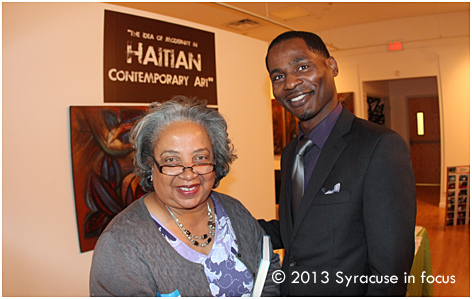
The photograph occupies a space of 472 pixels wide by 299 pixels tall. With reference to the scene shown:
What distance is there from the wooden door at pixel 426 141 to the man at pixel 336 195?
1142 centimetres

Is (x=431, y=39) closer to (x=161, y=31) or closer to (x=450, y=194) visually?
(x=450, y=194)

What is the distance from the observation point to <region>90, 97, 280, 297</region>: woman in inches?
54.1

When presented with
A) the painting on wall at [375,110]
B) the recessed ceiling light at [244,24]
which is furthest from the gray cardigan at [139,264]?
the painting on wall at [375,110]

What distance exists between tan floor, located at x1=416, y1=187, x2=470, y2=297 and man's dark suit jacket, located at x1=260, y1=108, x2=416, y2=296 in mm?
3331

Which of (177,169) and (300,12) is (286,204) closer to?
(177,169)

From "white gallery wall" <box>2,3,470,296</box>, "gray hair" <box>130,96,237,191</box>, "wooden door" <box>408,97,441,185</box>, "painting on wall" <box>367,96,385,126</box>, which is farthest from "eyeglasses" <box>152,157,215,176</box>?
"wooden door" <box>408,97,441,185</box>

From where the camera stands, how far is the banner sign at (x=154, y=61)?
329 cm

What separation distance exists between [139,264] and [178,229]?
0.27 metres

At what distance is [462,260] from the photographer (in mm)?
5195

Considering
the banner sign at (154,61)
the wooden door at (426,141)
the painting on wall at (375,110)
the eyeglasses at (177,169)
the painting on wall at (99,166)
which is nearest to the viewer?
the eyeglasses at (177,169)

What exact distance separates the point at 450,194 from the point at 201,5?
253 inches

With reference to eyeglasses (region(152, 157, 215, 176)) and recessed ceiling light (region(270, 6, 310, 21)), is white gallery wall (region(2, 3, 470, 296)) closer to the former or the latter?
eyeglasses (region(152, 157, 215, 176))

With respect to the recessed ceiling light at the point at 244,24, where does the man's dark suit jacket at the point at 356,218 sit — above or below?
below

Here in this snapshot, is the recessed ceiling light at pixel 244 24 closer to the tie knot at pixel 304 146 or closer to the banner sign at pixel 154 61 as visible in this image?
the banner sign at pixel 154 61
